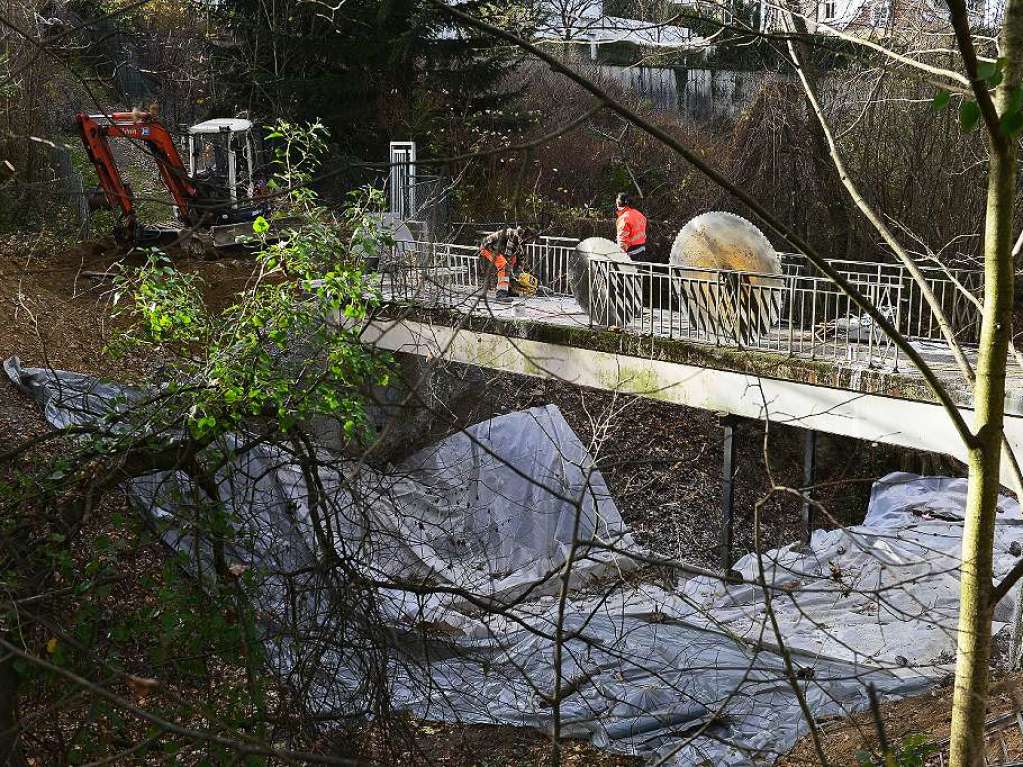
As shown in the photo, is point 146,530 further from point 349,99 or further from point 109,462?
point 349,99

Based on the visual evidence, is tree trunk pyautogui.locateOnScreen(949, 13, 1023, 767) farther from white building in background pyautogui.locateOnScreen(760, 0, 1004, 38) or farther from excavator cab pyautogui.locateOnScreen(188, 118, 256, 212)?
excavator cab pyautogui.locateOnScreen(188, 118, 256, 212)

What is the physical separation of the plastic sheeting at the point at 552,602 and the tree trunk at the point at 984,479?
62cm

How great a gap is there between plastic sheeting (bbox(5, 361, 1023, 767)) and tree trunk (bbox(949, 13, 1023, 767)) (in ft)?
2.03

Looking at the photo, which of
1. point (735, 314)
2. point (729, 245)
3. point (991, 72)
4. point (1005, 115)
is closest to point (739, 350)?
point (735, 314)

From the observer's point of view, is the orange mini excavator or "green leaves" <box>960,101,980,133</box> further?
the orange mini excavator

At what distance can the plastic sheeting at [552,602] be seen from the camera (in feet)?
15.9

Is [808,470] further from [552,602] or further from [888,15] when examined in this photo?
[552,602]

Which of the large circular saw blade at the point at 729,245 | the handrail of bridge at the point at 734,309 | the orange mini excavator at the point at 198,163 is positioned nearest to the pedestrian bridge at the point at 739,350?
the handrail of bridge at the point at 734,309

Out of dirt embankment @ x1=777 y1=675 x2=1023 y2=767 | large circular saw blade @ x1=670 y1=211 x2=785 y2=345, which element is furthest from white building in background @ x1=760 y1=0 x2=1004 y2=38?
dirt embankment @ x1=777 y1=675 x2=1023 y2=767

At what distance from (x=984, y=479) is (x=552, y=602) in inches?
309

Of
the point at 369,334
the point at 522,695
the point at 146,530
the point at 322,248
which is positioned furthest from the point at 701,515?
the point at 146,530

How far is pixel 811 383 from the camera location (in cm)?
1243

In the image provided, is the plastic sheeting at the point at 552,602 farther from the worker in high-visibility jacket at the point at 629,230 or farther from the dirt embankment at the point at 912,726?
the worker in high-visibility jacket at the point at 629,230

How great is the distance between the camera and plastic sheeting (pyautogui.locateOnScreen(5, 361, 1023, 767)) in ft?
15.9
